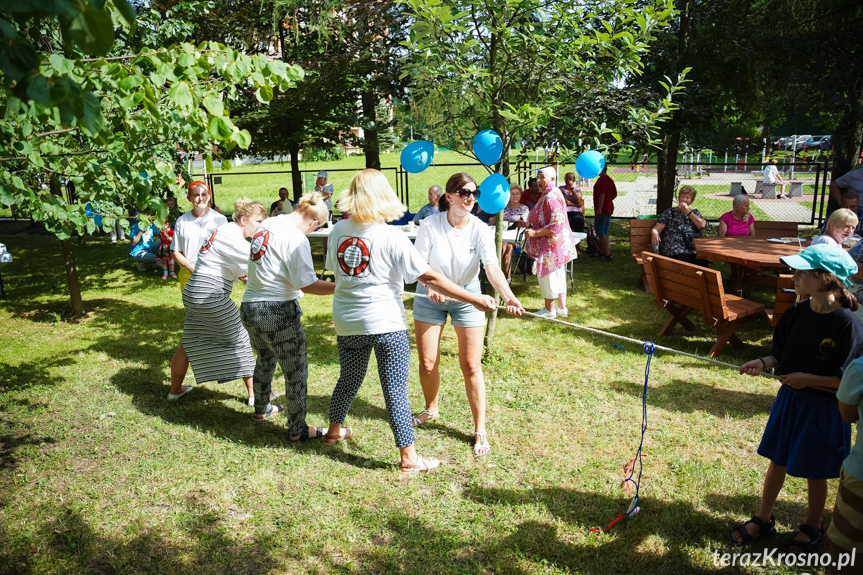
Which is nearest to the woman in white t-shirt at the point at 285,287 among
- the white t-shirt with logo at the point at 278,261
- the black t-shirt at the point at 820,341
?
the white t-shirt with logo at the point at 278,261

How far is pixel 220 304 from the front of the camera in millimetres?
4676

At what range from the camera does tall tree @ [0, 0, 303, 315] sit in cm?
157

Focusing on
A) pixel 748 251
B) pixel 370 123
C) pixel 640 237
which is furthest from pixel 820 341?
pixel 370 123

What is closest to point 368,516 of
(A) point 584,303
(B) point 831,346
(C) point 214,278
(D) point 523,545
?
(D) point 523,545

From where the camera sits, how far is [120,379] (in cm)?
564

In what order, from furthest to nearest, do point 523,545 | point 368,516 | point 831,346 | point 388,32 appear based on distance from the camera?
point 388,32, point 368,516, point 523,545, point 831,346

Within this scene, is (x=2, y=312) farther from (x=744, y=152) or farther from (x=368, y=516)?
(x=744, y=152)

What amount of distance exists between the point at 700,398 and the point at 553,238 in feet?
8.78

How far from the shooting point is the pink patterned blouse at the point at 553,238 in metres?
7.11

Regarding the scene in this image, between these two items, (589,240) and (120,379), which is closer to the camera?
Result: (120,379)

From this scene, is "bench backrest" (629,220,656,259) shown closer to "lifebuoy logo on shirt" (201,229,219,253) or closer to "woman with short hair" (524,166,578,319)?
"woman with short hair" (524,166,578,319)

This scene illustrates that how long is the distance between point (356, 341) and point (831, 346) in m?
2.47

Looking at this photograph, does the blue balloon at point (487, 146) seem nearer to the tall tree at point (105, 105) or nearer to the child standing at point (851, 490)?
the tall tree at point (105, 105)

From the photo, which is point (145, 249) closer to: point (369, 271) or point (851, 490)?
point (369, 271)
